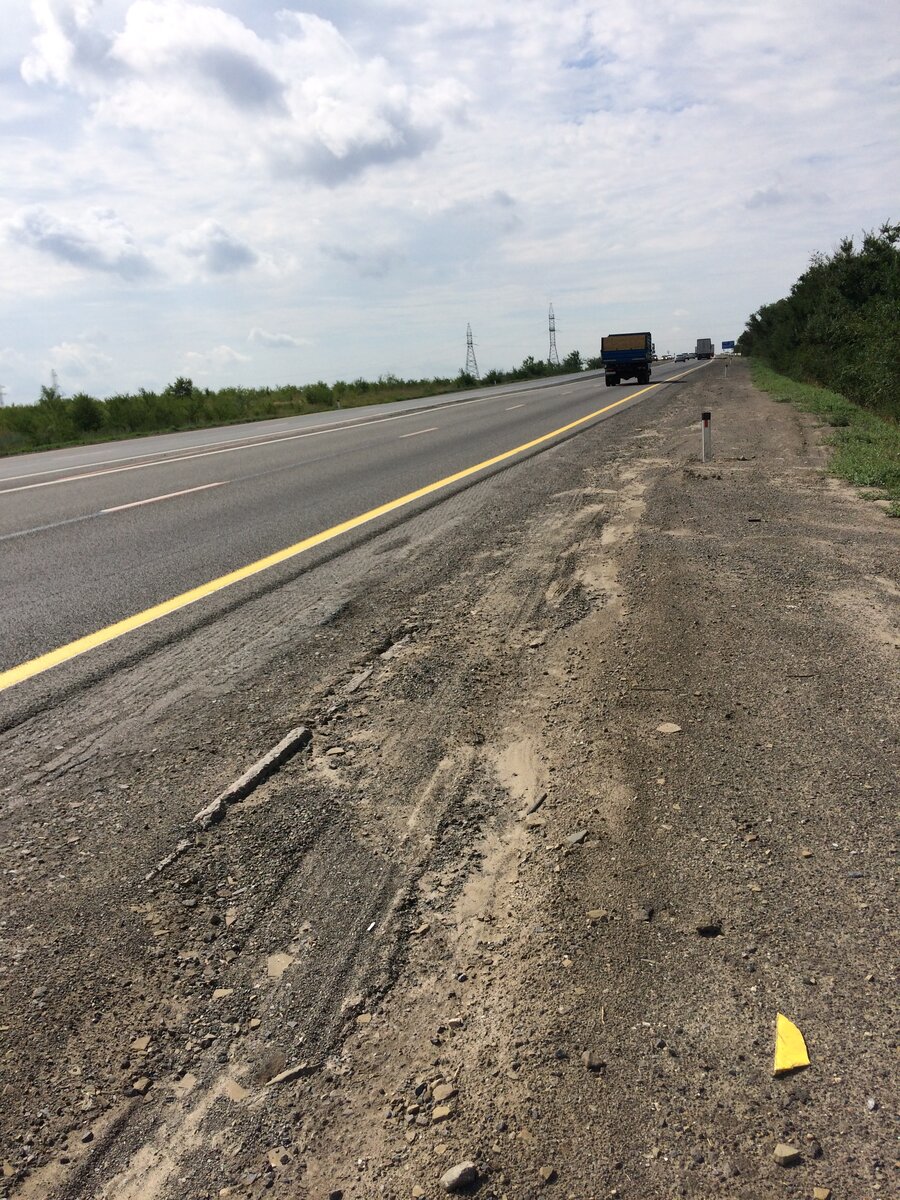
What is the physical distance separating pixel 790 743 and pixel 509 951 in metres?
1.54

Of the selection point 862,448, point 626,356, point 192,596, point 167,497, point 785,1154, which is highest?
point 626,356

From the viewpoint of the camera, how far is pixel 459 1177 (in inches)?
60.9

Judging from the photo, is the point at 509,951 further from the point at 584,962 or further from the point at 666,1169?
the point at 666,1169

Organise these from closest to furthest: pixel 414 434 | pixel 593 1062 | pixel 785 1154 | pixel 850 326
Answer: pixel 785 1154
pixel 593 1062
pixel 414 434
pixel 850 326

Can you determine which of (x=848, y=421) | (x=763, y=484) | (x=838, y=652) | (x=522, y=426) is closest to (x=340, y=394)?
(x=522, y=426)

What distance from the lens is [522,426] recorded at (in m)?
→ 17.1

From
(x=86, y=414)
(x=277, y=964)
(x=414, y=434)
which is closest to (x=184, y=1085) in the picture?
(x=277, y=964)

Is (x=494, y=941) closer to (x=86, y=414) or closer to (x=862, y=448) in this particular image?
(x=862, y=448)

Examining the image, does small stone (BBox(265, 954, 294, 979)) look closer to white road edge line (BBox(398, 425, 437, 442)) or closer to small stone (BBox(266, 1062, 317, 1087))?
small stone (BBox(266, 1062, 317, 1087))

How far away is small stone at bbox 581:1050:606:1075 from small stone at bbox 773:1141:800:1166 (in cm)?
36

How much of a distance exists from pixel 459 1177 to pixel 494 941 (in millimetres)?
683

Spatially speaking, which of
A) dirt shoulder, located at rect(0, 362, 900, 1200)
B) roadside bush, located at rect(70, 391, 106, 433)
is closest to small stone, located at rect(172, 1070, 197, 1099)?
dirt shoulder, located at rect(0, 362, 900, 1200)

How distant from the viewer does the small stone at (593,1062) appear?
5.74 feet

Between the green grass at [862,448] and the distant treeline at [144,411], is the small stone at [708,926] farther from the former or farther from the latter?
the distant treeline at [144,411]
